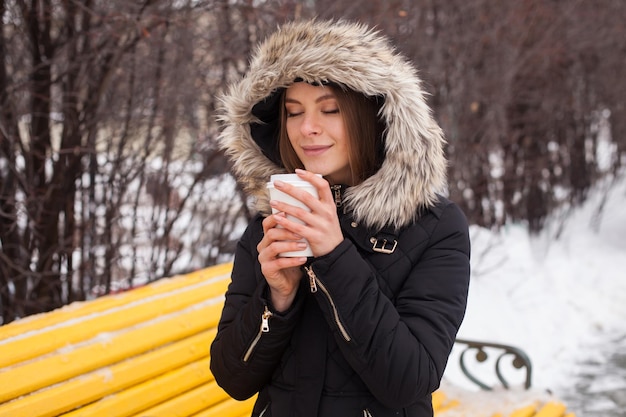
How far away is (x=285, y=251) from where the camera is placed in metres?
1.61

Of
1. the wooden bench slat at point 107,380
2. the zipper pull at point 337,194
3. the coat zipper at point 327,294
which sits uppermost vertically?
the zipper pull at point 337,194

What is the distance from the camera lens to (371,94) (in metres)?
1.92

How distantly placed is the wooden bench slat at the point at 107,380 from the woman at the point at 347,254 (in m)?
0.70

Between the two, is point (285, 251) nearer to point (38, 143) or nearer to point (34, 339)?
point (34, 339)

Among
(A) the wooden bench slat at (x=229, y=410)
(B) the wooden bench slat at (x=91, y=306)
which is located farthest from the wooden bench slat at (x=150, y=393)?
(B) the wooden bench slat at (x=91, y=306)

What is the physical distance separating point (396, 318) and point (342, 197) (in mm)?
444

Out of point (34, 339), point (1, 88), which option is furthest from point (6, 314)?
point (34, 339)

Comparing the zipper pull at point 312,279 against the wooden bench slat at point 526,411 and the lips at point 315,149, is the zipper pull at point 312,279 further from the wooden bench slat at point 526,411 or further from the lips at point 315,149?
the wooden bench slat at point 526,411

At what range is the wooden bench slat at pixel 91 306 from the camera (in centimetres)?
254

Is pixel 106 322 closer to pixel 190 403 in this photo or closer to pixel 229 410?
pixel 190 403

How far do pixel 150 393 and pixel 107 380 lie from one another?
0.59 feet

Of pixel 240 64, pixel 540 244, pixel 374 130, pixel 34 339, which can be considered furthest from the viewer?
pixel 540 244

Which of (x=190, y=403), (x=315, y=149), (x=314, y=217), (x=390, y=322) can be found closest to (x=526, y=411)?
(x=190, y=403)

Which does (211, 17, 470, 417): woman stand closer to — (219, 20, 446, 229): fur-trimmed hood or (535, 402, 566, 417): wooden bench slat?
(219, 20, 446, 229): fur-trimmed hood
